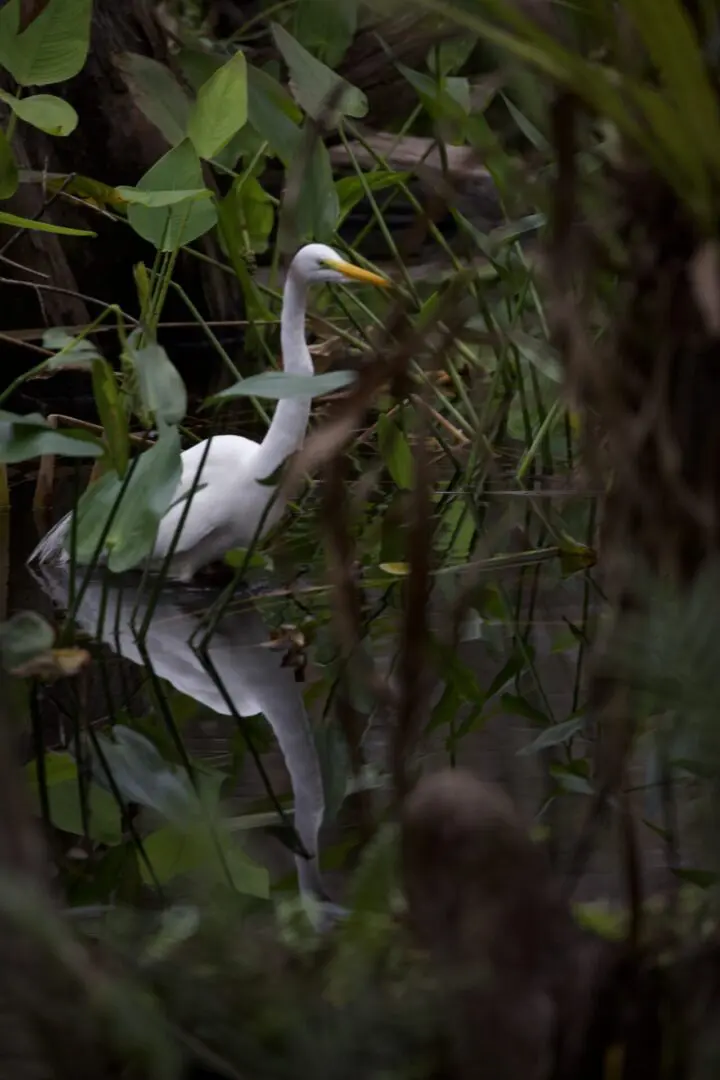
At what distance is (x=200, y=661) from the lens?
172cm

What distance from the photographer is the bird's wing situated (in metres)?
2.21

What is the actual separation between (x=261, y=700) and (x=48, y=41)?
78 cm

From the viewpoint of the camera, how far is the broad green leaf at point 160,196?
1.64 meters

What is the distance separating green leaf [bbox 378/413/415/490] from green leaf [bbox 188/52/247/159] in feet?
1.19

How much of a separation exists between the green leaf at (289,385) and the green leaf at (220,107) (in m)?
0.58

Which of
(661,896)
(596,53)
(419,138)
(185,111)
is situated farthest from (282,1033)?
(419,138)

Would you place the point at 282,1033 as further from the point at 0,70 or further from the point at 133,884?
the point at 0,70

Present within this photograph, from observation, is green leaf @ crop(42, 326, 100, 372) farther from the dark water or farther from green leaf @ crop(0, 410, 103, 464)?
the dark water

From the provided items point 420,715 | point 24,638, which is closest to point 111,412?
point 24,638

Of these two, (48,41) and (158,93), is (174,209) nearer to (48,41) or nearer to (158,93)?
(48,41)

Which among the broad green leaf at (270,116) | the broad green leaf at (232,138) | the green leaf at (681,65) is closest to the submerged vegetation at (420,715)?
the green leaf at (681,65)

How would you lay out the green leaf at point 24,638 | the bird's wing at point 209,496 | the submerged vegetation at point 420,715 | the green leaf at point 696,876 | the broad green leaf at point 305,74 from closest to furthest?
the submerged vegetation at point 420,715 < the green leaf at point 696,876 < the green leaf at point 24,638 < the broad green leaf at point 305,74 < the bird's wing at point 209,496

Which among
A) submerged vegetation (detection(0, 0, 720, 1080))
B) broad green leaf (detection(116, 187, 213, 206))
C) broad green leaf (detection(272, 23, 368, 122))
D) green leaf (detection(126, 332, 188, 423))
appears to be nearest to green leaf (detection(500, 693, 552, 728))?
submerged vegetation (detection(0, 0, 720, 1080))

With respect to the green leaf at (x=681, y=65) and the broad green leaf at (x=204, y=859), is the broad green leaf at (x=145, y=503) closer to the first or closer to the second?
the broad green leaf at (x=204, y=859)
